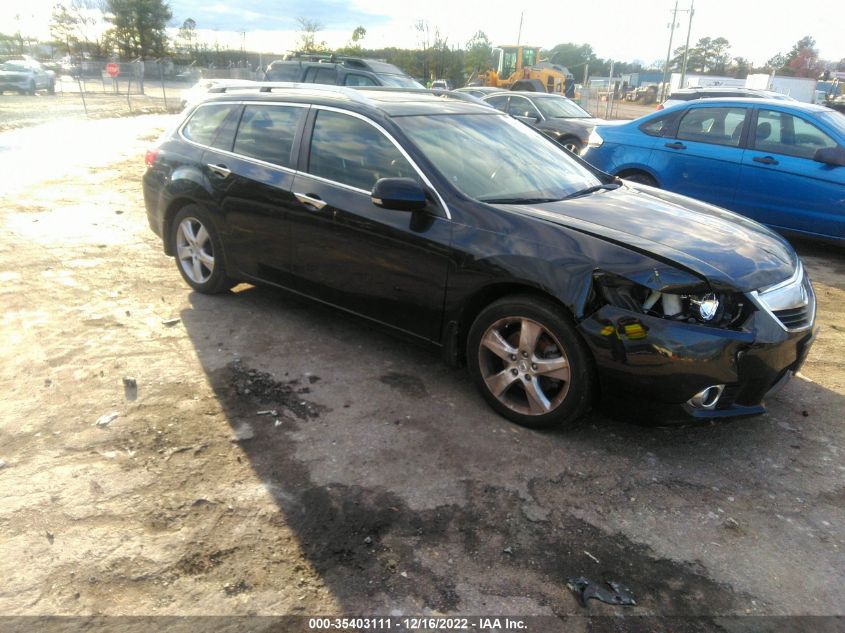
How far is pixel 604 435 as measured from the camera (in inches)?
144

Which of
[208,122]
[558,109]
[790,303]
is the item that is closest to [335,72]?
[558,109]

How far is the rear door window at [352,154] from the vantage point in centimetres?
409

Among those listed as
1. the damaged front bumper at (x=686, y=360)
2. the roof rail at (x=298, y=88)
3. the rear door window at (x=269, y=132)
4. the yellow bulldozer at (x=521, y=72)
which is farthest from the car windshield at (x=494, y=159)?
the yellow bulldozer at (x=521, y=72)

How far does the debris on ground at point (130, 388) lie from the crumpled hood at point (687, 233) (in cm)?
251

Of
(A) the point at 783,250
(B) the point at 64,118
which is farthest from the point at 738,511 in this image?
(B) the point at 64,118

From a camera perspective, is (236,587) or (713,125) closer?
(236,587)

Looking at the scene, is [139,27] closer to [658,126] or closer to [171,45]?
[171,45]

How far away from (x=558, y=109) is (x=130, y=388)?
36.5 ft

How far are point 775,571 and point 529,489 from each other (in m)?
1.06

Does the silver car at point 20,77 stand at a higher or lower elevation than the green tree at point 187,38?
lower

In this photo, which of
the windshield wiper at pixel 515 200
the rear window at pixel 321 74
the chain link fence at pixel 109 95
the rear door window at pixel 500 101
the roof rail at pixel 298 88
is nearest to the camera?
the windshield wiper at pixel 515 200

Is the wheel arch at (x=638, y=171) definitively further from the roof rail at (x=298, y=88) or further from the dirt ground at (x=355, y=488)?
the roof rail at (x=298, y=88)

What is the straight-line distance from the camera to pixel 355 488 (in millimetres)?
3111

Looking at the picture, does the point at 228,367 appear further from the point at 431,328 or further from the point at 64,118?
the point at 64,118
